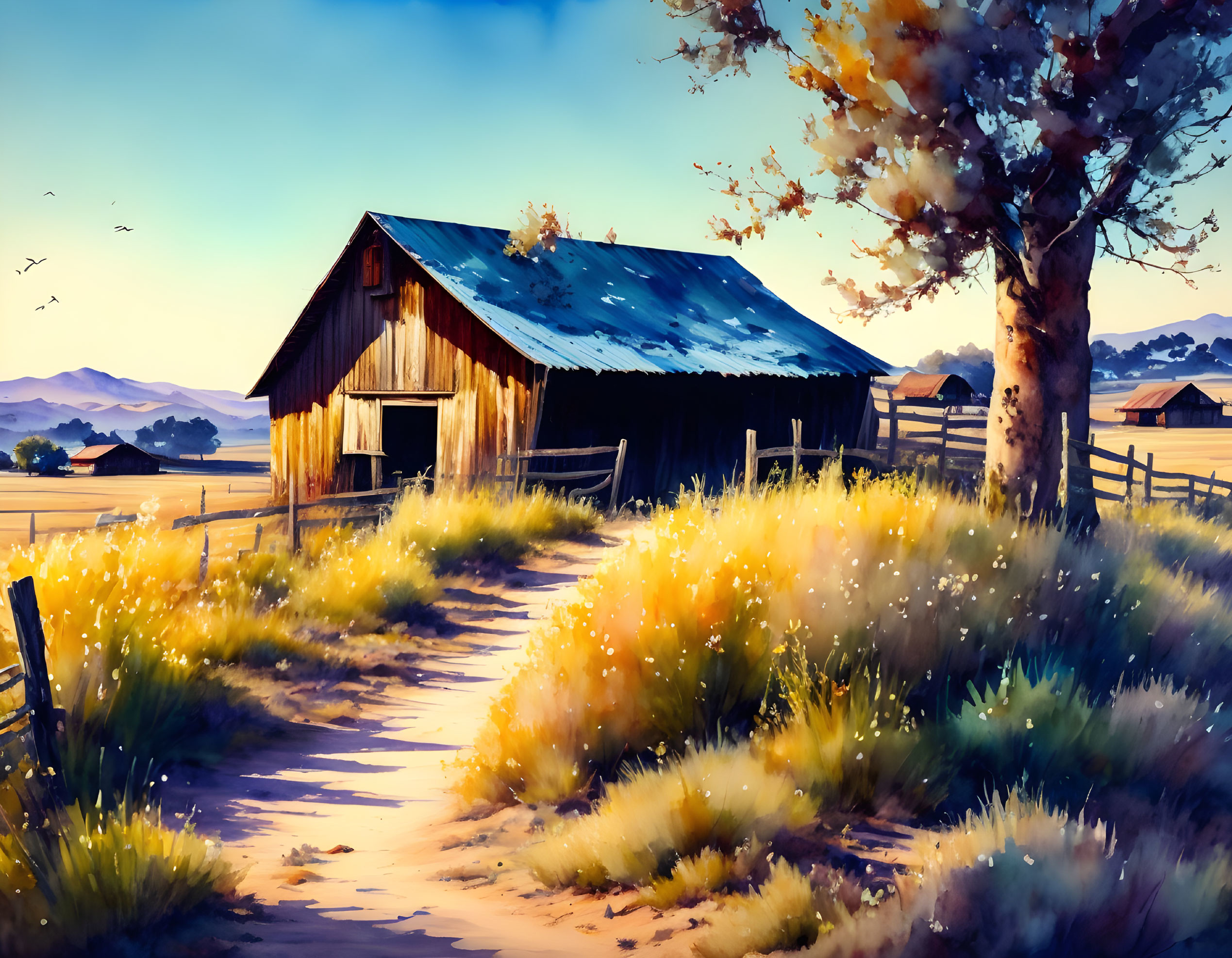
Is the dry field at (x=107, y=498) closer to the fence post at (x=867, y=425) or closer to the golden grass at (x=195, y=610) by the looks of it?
the golden grass at (x=195, y=610)

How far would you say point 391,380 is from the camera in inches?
751

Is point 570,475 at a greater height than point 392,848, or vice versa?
point 570,475

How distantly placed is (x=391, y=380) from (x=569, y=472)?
453cm

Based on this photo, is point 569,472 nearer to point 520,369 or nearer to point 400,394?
point 520,369

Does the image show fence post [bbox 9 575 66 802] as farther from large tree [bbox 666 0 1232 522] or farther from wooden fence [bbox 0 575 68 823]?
large tree [bbox 666 0 1232 522]

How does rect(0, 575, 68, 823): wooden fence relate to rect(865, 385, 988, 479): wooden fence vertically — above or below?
below

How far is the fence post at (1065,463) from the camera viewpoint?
1028 cm

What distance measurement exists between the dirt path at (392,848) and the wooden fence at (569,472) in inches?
271

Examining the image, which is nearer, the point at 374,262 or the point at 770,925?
the point at 770,925

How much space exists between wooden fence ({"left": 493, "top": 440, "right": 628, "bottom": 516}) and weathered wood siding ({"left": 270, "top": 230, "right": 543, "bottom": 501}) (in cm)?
51

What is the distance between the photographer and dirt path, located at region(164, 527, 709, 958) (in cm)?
430

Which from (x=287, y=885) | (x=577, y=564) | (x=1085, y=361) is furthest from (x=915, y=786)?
(x=577, y=564)

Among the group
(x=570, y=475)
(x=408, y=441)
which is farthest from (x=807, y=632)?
(x=408, y=441)

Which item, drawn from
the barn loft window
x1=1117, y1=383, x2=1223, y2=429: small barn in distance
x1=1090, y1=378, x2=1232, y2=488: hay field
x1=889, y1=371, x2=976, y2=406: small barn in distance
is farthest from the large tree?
x1=1117, y1=383, x2=1223, y2=429: small barn in distance
